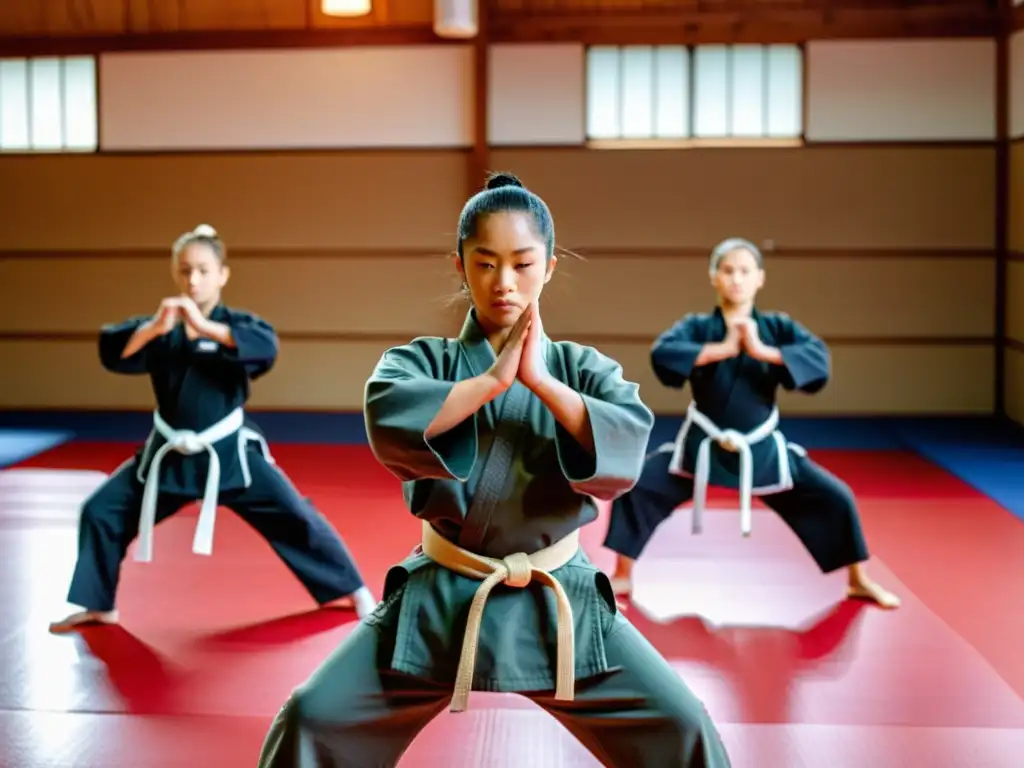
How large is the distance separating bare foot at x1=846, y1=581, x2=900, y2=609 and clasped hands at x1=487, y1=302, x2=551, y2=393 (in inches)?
92.5

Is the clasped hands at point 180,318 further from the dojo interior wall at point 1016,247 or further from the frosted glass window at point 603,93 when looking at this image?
the dojo interior wall at point 1016,247

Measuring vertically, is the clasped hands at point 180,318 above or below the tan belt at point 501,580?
above

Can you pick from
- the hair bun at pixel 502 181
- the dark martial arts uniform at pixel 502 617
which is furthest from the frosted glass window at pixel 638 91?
→ the dark martial arts uniform at pixel 502 617

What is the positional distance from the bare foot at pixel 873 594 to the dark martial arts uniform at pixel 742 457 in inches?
4.1

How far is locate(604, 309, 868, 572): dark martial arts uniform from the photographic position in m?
3.58

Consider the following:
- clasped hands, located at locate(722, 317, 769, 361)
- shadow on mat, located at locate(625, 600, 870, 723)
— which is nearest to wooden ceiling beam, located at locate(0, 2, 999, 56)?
clasped hands, located at locate(722, 317, 769, 361)

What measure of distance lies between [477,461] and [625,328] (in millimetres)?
5930

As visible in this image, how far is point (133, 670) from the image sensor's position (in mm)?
3080

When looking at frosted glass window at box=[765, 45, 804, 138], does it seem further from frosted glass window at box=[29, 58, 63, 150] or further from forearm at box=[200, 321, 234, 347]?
forearm at box=[200, 321, 234, 347]

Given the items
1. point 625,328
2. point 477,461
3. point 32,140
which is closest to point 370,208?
point 625,328

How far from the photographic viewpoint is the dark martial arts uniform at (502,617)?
169 cm

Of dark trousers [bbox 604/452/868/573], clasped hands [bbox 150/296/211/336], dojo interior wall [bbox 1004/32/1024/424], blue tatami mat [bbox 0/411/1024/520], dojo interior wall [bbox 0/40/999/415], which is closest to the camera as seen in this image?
clasped hands [bbox 150/296/211/336]

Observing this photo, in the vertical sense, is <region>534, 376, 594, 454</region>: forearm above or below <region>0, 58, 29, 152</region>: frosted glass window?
below

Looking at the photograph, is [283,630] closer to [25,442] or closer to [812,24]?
[25,442]
